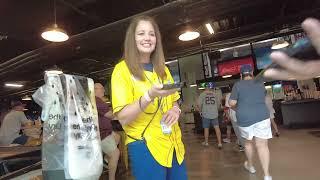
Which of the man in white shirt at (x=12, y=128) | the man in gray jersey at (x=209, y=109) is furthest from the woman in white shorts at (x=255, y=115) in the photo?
the man in gray jersey at (x=209, y=109)

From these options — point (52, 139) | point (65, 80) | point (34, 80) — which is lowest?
point (52, 139)

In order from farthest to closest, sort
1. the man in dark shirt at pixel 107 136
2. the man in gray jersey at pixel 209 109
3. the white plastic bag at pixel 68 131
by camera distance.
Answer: the man in gray jersey at pixel 209 109 < the man in dark shirt at pixel 107 136 < the white plastic bag at pixel 68 131

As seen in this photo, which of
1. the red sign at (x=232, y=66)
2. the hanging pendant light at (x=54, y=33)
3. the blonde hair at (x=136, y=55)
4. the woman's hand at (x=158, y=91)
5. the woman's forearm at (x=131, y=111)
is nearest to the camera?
the woman's hand at (x=158, y=91)

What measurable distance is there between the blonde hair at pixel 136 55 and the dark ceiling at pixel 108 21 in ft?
13.5

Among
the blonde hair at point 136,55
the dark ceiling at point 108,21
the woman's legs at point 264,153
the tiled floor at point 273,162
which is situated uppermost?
the dark ceiling at point 108,21

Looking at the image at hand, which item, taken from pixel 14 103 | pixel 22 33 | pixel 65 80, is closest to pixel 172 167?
pixel 65 80

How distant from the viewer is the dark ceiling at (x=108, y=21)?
580 cm

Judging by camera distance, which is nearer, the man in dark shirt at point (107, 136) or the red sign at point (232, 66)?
the man in dark shirt at point (107, 136)

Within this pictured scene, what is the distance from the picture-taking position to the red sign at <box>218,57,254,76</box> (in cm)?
1169

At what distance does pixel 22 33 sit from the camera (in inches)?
331

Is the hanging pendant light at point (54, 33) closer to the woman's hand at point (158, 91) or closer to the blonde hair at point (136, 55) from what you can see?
the blonde hair at point (136, 55)

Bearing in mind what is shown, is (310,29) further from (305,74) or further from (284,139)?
(284,139)

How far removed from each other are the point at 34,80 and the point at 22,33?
7.76 metres

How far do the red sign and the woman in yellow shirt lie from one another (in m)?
10.5
